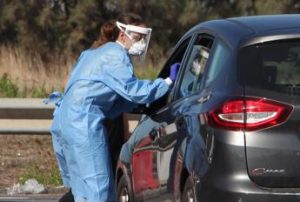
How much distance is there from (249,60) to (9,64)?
11.5 m

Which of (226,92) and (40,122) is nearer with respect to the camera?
(226,92)

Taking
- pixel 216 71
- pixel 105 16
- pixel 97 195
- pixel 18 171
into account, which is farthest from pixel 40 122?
pixel 105 16

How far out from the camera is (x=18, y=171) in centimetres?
977

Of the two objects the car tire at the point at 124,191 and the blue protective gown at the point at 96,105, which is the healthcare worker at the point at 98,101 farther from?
the car tire at the point at 124,191

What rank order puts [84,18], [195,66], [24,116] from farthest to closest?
[84,18]
[24,116]
[195,66]

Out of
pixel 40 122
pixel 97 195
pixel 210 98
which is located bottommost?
pixel 40 122

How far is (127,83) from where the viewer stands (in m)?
5.55

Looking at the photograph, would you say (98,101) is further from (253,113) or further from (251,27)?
(253,113)

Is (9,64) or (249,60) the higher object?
(249,60)

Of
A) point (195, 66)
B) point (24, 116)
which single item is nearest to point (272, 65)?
point (195, 66)

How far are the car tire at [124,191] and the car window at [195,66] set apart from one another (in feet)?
3.87

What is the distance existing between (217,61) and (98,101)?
1.09 m

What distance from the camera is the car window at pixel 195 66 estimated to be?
204 inches

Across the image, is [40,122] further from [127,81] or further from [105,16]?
[105,16]
